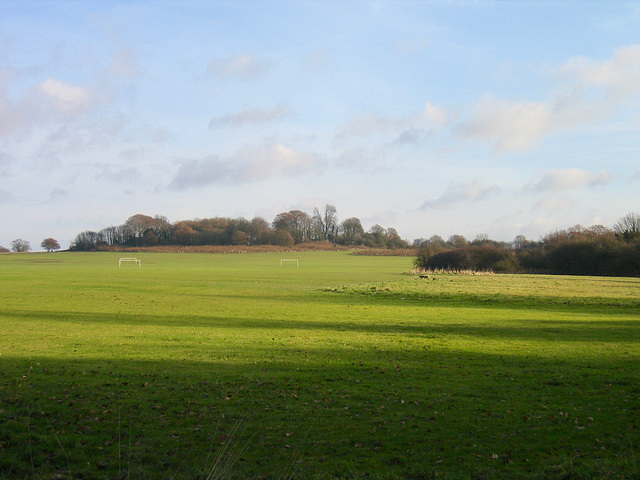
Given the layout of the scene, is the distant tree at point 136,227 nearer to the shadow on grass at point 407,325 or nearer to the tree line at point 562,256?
the tree line at point 562,256

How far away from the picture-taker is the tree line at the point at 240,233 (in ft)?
516

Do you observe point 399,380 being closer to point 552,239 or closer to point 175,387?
point 175,387

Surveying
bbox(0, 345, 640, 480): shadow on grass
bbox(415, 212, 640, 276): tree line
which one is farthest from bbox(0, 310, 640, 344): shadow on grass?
bbox(415, 212, 640, 276): tree line

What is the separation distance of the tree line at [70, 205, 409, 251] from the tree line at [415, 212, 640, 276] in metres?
85.7

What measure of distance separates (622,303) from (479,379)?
2035cm

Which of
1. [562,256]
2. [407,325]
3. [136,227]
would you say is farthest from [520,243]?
[136,227]

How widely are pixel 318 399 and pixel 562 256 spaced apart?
210ft

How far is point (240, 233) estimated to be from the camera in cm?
15600

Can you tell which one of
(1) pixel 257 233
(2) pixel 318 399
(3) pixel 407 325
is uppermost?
(1) pixel 257 233

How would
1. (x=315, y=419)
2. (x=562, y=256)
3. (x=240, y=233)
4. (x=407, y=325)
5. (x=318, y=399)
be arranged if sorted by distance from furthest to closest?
(x=240, y=233) → (x=562, y=256) → (x=407, y=325) → (x=318, y=399) → (x=315, y=419)

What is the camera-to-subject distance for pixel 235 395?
9445 millimetres

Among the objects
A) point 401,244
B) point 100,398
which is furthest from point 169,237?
point 100,398

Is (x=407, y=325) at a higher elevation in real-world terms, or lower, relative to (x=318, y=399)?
lower

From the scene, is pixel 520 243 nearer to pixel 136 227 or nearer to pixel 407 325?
pixel 407 325
